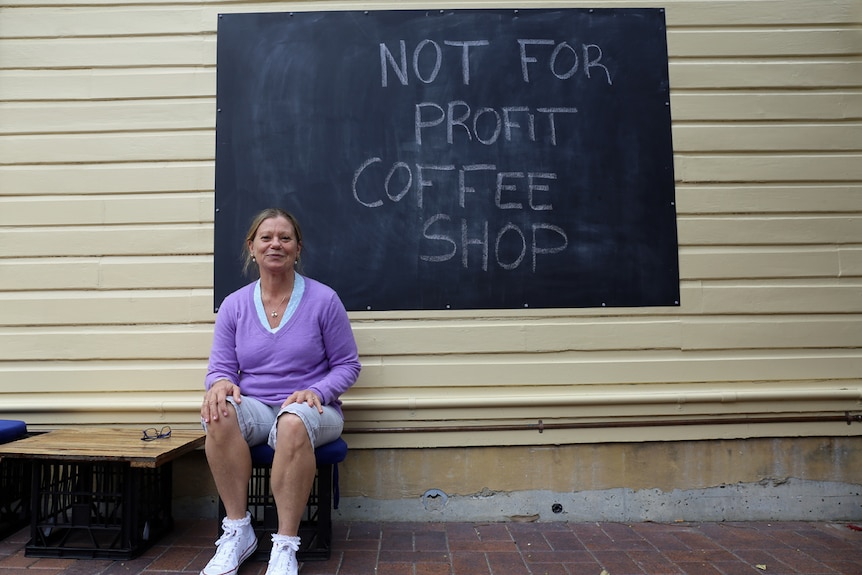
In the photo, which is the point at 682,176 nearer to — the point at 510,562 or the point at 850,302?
the point at 850,302

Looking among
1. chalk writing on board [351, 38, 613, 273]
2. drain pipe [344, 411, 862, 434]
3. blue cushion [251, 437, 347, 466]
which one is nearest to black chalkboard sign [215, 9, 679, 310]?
chalk writing on board [351, 38, 613, 273]

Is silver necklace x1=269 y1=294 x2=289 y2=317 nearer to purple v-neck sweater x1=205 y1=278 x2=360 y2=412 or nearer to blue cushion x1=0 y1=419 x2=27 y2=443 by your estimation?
purple v-neck sweater x1=205 y1=278 x2=360 y2=412

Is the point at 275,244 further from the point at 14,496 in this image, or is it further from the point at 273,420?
the point at 14,496

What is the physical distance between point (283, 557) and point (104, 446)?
1.00 metres

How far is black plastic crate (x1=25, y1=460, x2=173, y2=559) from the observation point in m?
2.70

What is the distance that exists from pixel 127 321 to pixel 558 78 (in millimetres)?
2726

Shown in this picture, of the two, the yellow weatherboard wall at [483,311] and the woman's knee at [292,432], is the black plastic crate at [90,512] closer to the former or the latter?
the yellow weatherboard wall at [483,311]

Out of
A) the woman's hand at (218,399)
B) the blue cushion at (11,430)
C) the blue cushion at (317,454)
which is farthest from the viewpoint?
the blue cushion at (11,430)

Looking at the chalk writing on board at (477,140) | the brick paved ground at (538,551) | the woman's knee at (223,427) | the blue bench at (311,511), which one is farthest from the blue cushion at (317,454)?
the chalk writing on board at (477,140)

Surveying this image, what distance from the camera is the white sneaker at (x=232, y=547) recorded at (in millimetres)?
2430

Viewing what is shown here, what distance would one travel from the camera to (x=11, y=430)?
2990mm

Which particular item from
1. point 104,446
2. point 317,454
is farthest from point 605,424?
point 104,446

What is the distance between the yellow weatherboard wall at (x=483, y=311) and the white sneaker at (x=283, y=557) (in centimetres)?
84

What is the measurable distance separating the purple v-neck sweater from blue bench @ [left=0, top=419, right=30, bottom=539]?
1.15 metres
